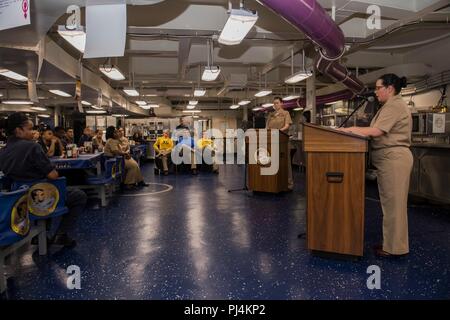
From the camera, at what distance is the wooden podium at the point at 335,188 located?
2.83 m

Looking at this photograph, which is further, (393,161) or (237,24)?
(237,24)

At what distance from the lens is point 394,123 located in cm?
288

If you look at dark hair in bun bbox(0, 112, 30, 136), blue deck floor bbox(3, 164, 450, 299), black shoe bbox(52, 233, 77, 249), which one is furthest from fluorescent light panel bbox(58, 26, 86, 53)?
blue deck floor bbox(3, 164, 450, 299)

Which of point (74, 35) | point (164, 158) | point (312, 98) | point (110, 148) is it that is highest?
point (74, 35)

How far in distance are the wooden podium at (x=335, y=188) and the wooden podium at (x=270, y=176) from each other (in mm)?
2780

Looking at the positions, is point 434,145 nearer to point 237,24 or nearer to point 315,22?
point 315,22

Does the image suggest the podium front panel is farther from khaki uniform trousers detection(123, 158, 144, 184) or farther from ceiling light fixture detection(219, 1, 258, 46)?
khaki uniform trousers detection(123, 158, 144, 184)

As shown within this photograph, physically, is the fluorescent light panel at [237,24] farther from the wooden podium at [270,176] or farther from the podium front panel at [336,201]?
the podium front panel at [336,201]

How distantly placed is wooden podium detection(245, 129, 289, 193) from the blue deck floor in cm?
99

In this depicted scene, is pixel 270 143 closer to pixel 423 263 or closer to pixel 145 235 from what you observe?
pixel 145 235

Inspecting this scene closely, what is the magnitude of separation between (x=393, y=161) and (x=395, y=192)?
0.83ft

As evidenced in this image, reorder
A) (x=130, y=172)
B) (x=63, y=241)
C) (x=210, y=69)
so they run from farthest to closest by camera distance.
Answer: (x=130, y=172) → (x=210, y=69) → (x=63, y=241)

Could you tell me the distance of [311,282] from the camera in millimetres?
2553

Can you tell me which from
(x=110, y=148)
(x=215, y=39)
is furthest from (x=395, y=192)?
(x=110, y=148)
